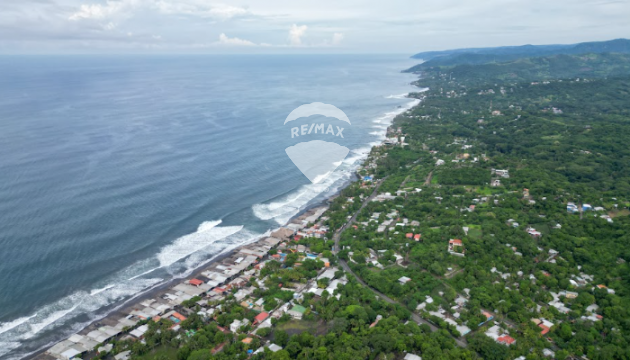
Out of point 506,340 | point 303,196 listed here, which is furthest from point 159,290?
point 506,340

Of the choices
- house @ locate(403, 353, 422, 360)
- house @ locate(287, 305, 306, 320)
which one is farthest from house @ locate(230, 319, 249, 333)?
house @ locate(403, 353, 422, 360)

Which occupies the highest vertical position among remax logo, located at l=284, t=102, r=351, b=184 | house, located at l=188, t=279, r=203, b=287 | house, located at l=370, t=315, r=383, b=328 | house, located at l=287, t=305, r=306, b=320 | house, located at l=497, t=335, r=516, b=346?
remax logo, located at l=284, t=102, r=351, b=184

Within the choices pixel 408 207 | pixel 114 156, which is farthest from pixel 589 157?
pixel 114 156

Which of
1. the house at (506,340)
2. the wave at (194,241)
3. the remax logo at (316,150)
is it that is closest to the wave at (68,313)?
the wave at (194,241)

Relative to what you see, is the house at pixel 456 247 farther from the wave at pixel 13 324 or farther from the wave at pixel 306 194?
the wave at pixel 13 324

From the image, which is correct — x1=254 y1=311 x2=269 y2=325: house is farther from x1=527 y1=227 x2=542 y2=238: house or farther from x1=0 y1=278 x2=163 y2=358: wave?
x1=527 y1=227 x2=542 y2=238: house
